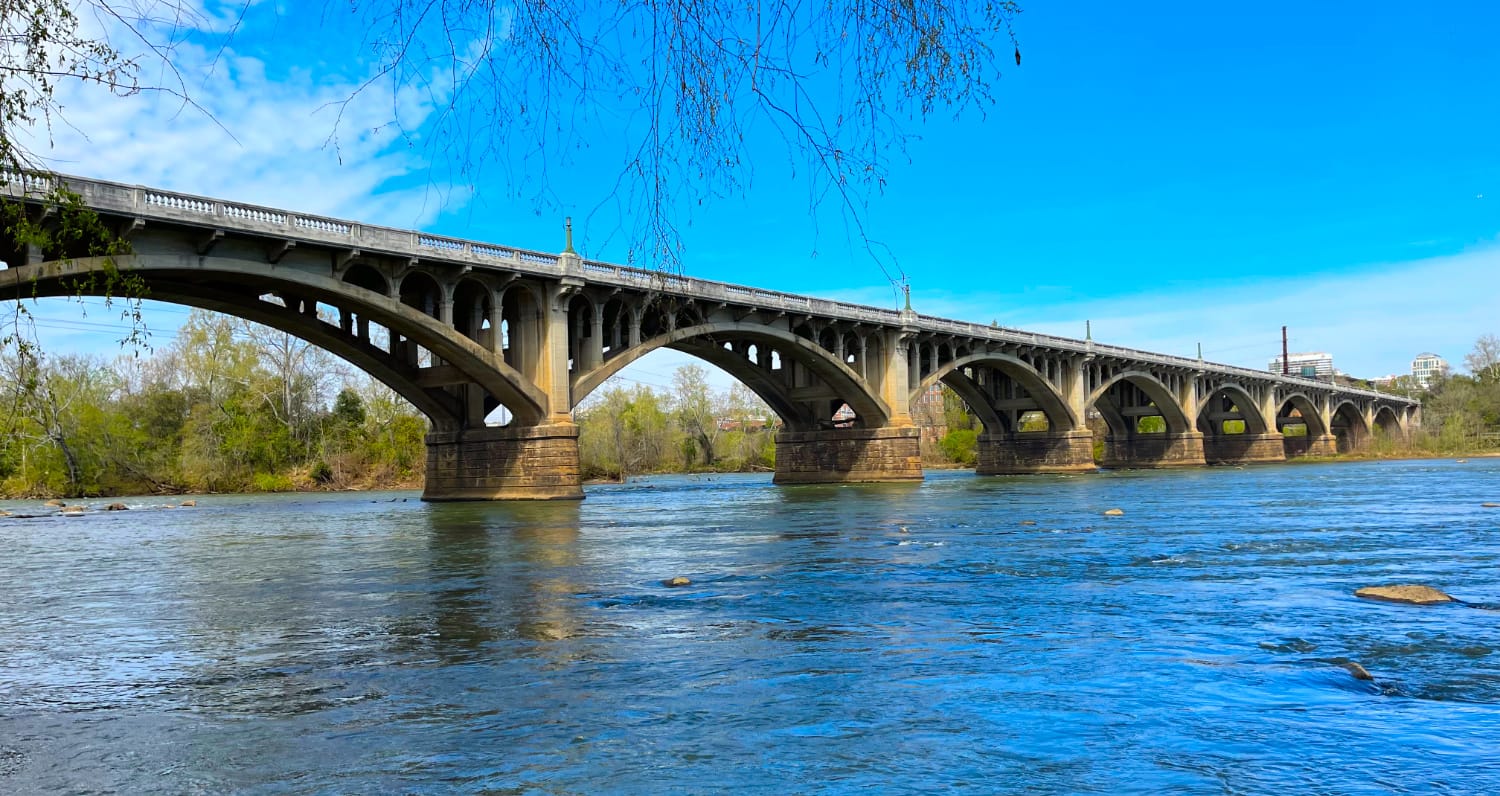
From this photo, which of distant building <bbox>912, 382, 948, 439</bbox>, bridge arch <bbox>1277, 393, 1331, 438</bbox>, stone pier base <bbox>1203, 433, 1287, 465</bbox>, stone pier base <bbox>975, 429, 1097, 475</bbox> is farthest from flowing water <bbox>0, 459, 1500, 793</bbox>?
bridge arch <bbox>1277, 393, 1331, 438</bbox>

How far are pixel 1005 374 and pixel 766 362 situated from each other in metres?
22.0

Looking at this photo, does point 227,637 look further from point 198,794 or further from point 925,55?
point 925,55

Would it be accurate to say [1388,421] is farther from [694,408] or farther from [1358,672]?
[1358,672]

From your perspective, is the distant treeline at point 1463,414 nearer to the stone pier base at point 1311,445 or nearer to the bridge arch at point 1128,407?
the stone pier base at point 1311,445

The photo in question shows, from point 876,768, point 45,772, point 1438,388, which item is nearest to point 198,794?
point 45,772

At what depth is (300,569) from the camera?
20.8 metres

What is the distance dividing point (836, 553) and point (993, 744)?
14420 mm

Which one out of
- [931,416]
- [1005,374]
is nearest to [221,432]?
[1005,374]

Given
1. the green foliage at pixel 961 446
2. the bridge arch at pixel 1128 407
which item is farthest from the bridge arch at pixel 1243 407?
the green foliage at pixel 961 446

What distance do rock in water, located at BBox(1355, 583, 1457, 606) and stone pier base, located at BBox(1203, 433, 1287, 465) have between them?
97005mm

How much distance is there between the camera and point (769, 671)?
10023 millimetres

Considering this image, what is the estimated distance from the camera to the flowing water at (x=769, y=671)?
274 inches

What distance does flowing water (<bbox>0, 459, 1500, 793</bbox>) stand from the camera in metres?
6.96

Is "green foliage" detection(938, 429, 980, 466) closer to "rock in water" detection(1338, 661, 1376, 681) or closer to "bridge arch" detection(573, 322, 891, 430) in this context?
"bridge arch" detection(573, 322, 891, 430)
